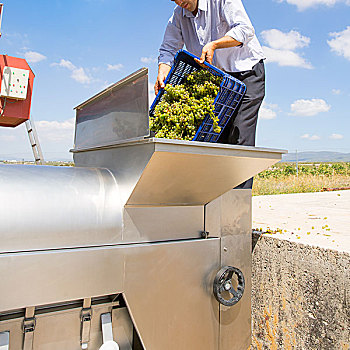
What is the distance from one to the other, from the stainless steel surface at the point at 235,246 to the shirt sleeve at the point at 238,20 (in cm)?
75

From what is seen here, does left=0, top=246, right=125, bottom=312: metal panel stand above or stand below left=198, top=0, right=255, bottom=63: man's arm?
below

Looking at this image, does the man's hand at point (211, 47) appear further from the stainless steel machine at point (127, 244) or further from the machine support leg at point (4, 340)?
the machine support leg at point (4, 340)

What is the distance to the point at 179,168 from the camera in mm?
1202

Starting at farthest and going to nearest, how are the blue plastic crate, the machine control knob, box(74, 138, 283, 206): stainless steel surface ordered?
the blue plastic crate < the machine control knob < box(74, 138, 283, 206): stainless steel surface

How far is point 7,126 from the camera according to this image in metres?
3.53

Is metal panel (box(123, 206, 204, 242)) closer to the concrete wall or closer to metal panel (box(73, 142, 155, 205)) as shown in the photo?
metal panel (box(73, 142, 155, 205))

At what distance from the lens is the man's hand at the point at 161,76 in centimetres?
179

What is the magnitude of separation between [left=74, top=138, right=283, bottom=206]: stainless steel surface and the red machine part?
2294 millimetres

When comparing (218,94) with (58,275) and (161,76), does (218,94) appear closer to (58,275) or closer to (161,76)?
(161,76)

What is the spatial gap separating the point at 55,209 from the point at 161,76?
1029mm

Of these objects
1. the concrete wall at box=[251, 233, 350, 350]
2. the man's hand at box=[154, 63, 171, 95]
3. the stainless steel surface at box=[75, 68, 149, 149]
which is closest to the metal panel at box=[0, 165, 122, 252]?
the stainless steel surface at box=[75, 68, 149, 149]

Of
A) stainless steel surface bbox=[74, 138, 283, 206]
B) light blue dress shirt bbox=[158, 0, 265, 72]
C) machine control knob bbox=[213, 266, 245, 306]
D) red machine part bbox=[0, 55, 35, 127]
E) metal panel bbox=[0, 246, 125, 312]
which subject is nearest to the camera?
metal panel bbox=[0, 246, 125, 312]

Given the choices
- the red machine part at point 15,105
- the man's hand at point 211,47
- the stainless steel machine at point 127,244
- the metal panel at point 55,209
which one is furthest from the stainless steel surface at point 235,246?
the red machine part at point 15,105

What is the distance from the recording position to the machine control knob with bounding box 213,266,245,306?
1.44 m
